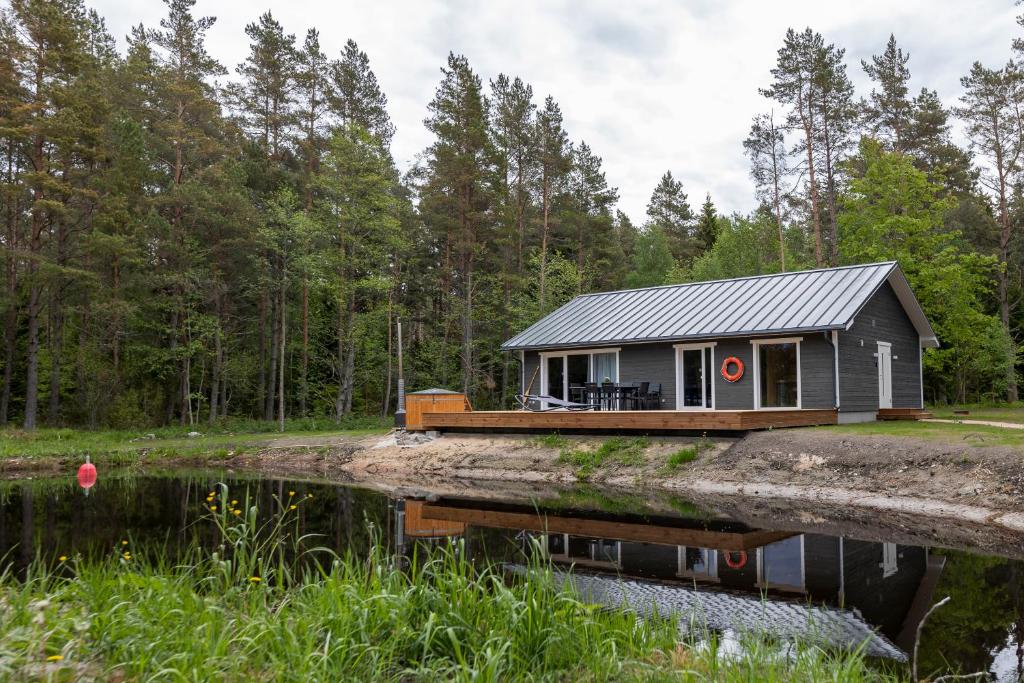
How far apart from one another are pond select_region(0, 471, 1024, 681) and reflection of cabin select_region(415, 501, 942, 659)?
0.02 m

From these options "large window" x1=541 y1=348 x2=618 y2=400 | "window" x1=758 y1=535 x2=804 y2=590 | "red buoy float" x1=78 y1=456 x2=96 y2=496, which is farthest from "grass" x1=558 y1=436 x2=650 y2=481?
"red buoy float" x1=78 y1=456 x2=96 y2=496

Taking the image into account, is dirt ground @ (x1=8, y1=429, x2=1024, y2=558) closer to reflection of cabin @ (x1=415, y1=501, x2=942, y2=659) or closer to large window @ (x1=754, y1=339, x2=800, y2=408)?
reflection of cabin @ (x1=415, y1=501, x2=942, y2=659)

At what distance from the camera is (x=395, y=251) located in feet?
100

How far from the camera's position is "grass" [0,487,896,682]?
3.30 metres

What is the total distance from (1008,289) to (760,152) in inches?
490

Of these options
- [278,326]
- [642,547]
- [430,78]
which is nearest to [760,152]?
[430,78]

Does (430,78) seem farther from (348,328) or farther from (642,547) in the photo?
(642,547)

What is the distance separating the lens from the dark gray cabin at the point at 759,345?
16.0 meters

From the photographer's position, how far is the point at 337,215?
25.7 meters

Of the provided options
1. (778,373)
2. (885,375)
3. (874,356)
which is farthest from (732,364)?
(885,375)

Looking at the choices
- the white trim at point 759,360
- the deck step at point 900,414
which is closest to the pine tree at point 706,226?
the deck step at point 900,414

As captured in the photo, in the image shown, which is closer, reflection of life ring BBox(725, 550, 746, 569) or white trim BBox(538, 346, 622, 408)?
reflection of life ring BBox(725, 550, 746, 569)

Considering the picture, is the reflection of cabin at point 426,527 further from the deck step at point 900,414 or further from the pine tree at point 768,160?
the pine tree at point 768,160

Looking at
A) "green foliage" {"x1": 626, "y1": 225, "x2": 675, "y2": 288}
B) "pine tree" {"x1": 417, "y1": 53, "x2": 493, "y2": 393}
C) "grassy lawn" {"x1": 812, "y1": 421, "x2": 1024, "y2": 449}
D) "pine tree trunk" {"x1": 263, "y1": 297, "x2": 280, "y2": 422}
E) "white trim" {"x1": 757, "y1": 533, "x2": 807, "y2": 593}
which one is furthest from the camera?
"green foliage" {"x1": 626, "y1": 225, "x2": 675, "y2": 288}
